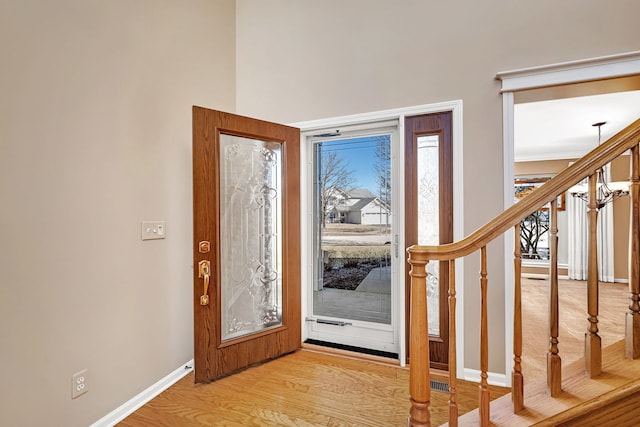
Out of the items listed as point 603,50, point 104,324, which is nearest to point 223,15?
point 104,324

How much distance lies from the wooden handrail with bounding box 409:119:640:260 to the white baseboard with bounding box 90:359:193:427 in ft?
6.81

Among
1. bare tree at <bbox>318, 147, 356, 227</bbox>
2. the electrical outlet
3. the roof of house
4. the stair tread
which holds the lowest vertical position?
the electrical outlet

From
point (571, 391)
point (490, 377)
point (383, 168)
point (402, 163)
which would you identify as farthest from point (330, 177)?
point (571, 391)

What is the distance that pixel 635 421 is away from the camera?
110cm

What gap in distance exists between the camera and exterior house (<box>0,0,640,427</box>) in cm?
150

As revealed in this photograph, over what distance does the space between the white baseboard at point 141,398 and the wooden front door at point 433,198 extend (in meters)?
1.88

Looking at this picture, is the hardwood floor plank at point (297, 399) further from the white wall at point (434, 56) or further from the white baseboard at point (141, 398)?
the white wall at point (434, 56)

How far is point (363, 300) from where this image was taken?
9.36 ft

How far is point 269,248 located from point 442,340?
163 cm

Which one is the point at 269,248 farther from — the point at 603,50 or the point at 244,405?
the point at 603,50

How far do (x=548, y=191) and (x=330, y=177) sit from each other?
6.30 ft

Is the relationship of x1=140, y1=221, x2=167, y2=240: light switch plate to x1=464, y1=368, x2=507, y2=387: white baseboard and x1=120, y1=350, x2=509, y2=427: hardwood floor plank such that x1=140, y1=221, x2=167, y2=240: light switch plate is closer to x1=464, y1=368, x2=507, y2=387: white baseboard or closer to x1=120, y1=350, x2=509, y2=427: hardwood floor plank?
x1=120, y1=350, x2=509, y2=427: hardwood floor plank

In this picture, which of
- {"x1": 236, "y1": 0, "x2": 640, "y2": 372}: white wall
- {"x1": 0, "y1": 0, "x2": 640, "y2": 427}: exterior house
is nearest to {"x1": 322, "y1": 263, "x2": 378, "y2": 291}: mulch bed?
{"x1": 0, "y1": 0, "x2": 640, "y2": 427}: exterior house

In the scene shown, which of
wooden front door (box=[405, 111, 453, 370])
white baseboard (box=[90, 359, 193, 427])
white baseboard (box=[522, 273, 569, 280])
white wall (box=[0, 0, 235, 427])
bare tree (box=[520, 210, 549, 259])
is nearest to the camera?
white wall (box=[0, 0, 235, 427])
